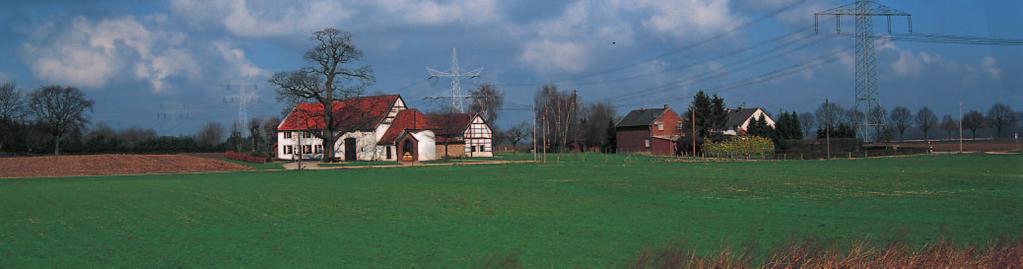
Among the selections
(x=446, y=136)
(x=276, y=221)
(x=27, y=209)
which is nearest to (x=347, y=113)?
(x=446, y=136)

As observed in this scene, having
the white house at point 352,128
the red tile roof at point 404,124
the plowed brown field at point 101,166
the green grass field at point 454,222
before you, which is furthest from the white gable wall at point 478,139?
the green grass field at point 454,222

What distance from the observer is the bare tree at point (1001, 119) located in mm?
141000

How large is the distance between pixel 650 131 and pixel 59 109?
2888 inches

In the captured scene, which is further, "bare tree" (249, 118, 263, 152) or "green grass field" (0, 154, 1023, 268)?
"bare tree" (249, 118, 263, 152)

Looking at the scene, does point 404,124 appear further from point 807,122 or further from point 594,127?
point 807,122

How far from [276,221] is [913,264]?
48.7ft

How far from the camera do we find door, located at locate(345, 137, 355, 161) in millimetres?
85250

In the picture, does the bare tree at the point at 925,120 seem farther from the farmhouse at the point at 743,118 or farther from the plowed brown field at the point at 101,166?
the plowed brown field at the point at 101,166

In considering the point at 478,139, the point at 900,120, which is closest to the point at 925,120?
the point at 900,120

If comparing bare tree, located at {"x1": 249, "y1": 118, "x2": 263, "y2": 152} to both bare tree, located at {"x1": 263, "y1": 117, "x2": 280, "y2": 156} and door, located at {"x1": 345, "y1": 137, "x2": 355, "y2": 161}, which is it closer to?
bare tree, located at {"x1": 263, "y1": 117, "x2": 280, "y2": 156}

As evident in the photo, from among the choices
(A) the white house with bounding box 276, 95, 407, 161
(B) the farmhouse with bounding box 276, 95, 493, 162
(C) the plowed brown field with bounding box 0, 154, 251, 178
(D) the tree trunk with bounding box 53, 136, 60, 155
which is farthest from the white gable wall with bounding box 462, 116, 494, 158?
(D) the tree trunk with bounding box 53, 136, 60, 155

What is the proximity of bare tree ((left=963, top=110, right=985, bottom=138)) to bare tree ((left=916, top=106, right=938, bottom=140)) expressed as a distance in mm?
6333

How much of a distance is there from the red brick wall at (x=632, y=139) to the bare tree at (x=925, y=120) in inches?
2767

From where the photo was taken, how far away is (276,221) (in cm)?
1900
